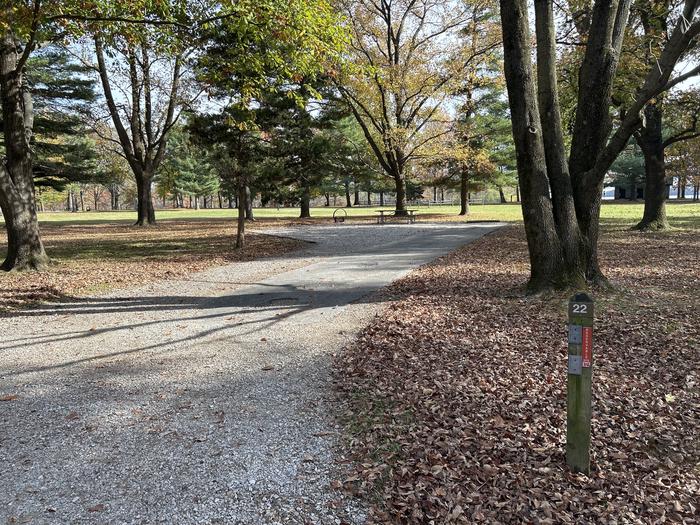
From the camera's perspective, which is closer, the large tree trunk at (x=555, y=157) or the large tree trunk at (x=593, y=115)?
the large tree trunk at (x=593, y=115)

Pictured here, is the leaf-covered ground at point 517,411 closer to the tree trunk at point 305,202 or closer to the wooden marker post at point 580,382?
the wooden marker post at point 580,382

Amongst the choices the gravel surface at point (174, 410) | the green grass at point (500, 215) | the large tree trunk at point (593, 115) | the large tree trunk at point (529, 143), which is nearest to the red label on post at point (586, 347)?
the gravel surface at point (174, 410)

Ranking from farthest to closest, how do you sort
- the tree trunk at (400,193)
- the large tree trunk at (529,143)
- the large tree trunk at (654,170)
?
the tree trunk at (400,193)
the large tree trunk at (654,170)
the large tree trunk at (529,143)

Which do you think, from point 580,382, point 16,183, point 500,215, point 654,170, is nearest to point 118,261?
point 16,183

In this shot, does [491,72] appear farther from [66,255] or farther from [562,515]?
[562,515]

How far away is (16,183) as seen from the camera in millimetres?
9867

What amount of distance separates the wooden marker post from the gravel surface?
4.37ft

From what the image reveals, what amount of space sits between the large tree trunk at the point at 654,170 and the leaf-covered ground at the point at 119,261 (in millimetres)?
11944

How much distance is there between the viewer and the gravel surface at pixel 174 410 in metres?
2.60

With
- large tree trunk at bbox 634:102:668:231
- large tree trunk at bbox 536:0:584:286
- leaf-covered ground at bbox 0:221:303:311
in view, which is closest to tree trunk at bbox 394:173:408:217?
leaf-covered ground at bbox 0:221:303:311

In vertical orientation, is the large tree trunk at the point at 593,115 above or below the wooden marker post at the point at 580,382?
above

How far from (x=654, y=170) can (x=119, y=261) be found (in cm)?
1673

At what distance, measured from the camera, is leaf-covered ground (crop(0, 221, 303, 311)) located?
813cm

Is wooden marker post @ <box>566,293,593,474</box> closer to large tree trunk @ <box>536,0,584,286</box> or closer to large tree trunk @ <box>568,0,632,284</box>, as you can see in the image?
large tree trunk @ <box>536,0,584,286</box>
